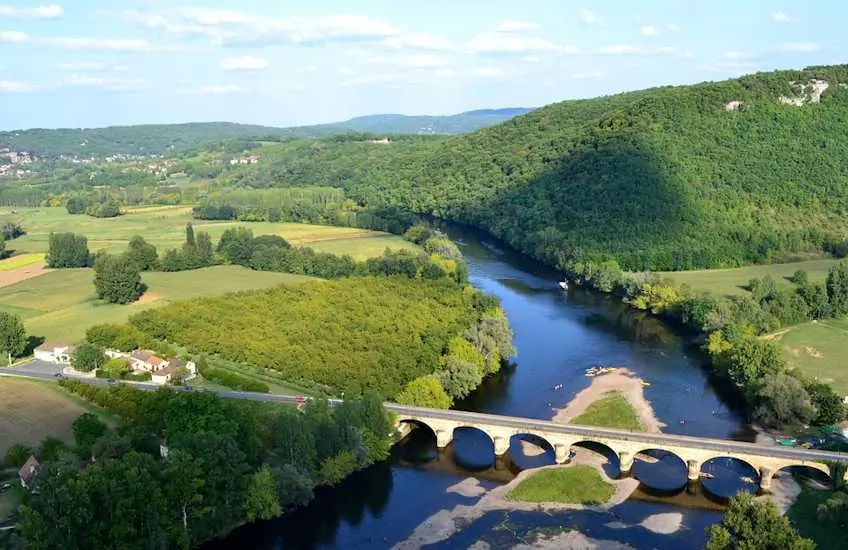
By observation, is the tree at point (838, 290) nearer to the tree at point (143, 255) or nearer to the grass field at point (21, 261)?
the tree at point (143, 255)

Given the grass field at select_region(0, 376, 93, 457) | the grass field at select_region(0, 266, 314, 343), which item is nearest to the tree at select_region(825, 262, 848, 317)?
the grass field at select_region(0, 266, 314, 343)

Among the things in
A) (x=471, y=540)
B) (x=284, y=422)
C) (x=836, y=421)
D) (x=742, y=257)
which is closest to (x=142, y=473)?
(x=284, y=422)

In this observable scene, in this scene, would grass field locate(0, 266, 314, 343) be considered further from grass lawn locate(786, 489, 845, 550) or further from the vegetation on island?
grass lawn locate(786, 489, 845, 550)

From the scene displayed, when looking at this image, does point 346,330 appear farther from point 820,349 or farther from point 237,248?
point 237,248

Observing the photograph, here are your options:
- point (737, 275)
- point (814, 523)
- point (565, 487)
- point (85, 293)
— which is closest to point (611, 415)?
point (565, 487)

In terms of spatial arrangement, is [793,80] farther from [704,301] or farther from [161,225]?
[161,225]

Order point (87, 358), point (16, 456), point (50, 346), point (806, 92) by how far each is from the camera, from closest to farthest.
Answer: point (16, 456) < point (87, 358) < point (50, 346) < point (806, 92)
